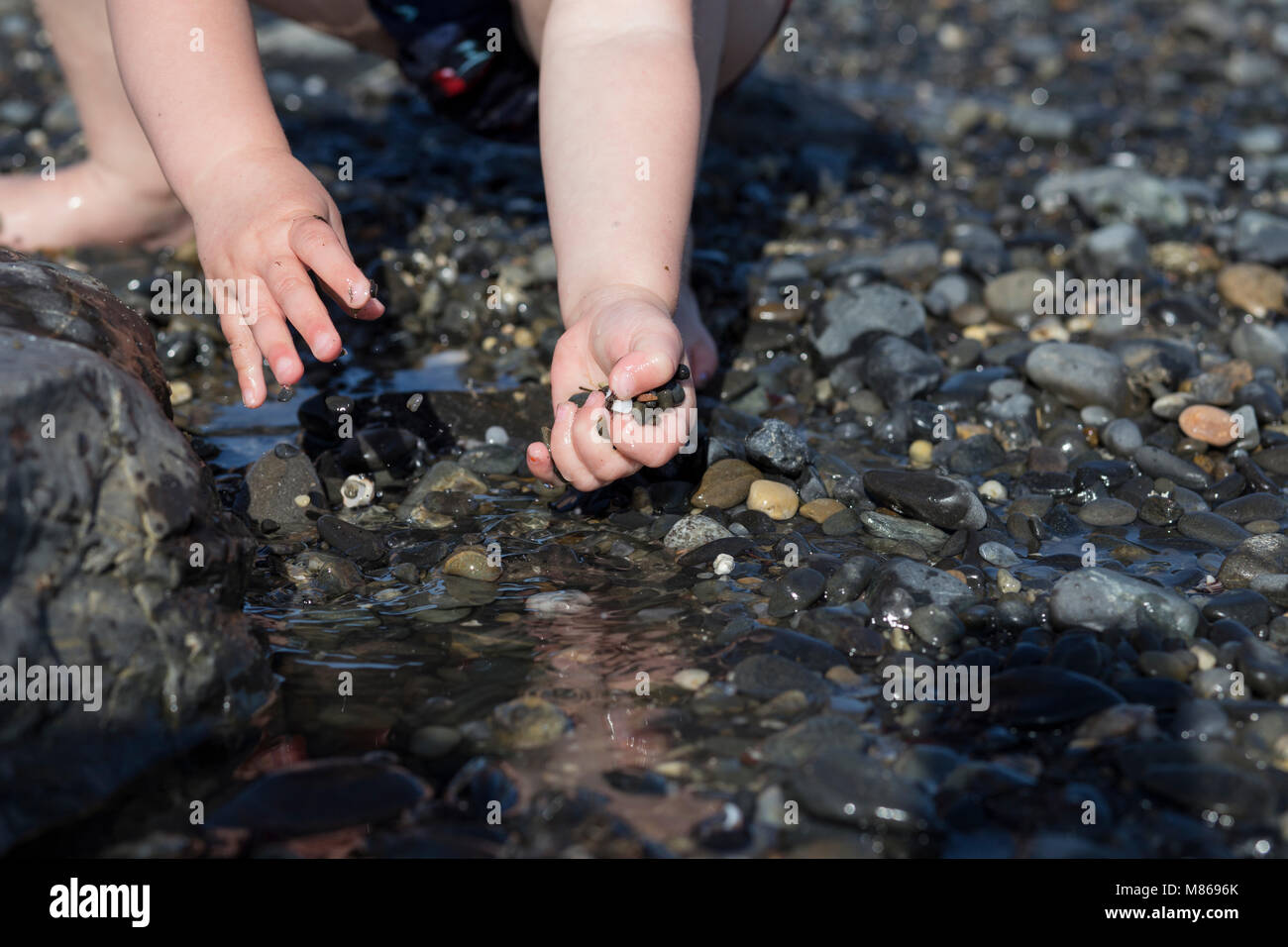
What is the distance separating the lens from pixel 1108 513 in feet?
8.76

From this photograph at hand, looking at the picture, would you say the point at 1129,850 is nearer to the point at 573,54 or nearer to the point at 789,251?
the point at 573,54

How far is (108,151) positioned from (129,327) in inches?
74.3

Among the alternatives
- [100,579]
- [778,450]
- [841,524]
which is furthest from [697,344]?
[100,579]

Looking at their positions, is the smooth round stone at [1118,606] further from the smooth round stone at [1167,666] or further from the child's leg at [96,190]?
the child's leg at [96,190]

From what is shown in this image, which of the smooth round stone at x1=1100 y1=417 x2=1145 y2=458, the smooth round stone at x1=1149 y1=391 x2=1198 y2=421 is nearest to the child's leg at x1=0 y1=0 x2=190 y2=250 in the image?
the smooth round stone at x1=1100 y1=417 x2=1145 y2=458

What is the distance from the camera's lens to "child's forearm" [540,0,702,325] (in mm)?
2479

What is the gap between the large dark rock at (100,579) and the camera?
172cm

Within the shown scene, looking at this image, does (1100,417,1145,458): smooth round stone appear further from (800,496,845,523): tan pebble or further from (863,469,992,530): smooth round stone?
(800,496,845,523): tan pebble

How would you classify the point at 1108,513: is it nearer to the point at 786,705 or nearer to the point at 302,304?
the point at 786,705

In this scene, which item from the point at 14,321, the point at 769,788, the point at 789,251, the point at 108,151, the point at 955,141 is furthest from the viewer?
the point at 955,141

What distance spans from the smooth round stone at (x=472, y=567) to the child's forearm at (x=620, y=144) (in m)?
0.55
